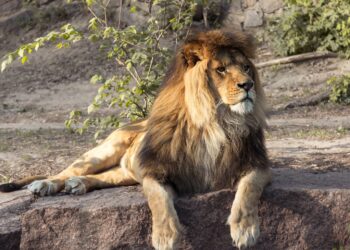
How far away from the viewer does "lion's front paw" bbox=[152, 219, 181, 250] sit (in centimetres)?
359

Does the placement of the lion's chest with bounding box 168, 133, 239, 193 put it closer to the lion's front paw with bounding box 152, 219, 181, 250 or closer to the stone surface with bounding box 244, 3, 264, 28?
the lion's front paw with bounding box 152, 219, 181, 250

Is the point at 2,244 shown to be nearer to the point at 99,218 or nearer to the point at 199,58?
the point at 99,218

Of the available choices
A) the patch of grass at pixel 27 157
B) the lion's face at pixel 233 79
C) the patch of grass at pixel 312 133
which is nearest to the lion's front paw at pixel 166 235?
the lion's face at pixel 233 79

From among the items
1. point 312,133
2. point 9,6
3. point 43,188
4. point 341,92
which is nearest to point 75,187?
point 43,188

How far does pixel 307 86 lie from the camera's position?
37.0 ft

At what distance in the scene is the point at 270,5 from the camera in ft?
46.0

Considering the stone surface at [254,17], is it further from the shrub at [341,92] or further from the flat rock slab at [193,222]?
the flat rock slab at [193,222]

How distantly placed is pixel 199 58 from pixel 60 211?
1.17 metres

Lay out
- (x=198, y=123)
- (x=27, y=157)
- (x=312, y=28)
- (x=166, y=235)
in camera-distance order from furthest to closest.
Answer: (x=312, y=28)
(x=27, y=157)
(x=198, y=123)
(x=166, y=235)

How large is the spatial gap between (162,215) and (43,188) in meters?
0.97

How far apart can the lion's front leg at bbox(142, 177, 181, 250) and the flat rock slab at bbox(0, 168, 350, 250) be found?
124mm

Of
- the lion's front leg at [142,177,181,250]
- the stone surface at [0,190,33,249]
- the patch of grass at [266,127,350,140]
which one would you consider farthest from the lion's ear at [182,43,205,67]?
the patch of grass at [266,127,350,140]

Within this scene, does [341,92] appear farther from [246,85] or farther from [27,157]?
[246,85]

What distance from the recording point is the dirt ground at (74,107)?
621cm
